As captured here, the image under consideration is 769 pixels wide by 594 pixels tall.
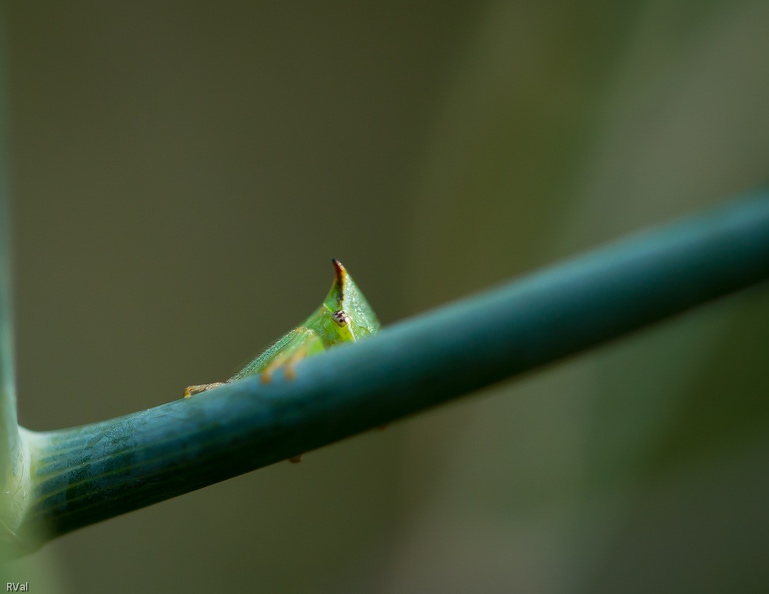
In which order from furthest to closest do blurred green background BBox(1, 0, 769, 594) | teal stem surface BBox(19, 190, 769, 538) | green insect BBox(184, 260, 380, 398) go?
blurred green background BBox(1, 0, 769, 594), green insect BBox(184, 260, 380, 398), teal stem surface BBox(19, 190, 769, 538)

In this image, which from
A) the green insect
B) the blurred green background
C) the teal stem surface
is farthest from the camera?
the blurred green background

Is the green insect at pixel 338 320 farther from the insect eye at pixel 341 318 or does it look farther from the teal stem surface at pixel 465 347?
the teal stem surface at pixel 465 347

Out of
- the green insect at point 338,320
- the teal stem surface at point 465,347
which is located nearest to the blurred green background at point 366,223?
the green insect at point 338,320

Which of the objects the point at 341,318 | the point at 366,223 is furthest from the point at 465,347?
the point at 366,223

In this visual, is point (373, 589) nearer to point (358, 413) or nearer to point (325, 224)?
point (325, 224)

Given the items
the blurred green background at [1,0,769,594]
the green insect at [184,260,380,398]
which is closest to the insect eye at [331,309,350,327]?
the green insect at [184,260,380,398]

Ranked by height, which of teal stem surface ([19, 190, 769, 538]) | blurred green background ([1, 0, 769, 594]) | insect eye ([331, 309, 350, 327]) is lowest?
teal stem surface ([19, 190, 769, 538])

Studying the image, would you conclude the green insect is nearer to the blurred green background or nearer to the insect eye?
the insect eye

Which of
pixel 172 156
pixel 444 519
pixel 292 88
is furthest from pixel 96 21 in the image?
pixel 444 519
